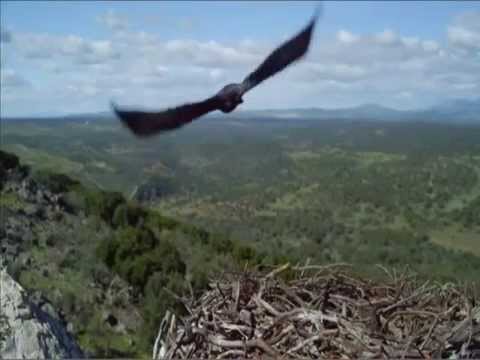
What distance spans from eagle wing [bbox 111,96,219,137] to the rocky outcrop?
2.25 meters

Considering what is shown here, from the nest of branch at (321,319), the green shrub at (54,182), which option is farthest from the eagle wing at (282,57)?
the green shrub at (54,182)

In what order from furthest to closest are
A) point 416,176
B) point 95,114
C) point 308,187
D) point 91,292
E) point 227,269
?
1. point 308,187
2. point 416,176
3. point 91,292
4. point 227,269
5. point 95,114

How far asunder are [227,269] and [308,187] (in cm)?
7233

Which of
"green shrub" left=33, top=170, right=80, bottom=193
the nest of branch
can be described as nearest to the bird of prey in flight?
the nest of branch

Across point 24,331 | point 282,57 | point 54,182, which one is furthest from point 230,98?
point 54,182

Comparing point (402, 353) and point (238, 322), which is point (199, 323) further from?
point (402, 353)

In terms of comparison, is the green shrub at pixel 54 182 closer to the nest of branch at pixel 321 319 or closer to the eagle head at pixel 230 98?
the nest of branch at pixel 321 319

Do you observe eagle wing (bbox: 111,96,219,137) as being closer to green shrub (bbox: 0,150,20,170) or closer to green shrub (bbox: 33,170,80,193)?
green shrub (bbox: 0,150,20,170)

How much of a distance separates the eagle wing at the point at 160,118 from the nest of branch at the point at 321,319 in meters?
1.02

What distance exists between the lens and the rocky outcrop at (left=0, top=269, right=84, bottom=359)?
148 inches

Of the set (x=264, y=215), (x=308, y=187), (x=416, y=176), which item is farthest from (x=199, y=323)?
(x=308, y=187)

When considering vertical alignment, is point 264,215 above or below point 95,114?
below

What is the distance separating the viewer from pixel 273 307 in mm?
2916

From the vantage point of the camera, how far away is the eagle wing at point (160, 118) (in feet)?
5.31
